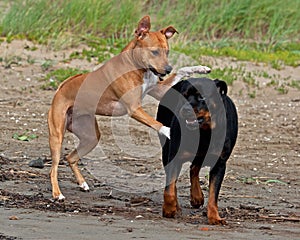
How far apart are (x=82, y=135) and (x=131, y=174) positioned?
0.84m

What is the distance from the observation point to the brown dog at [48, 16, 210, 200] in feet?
28.0

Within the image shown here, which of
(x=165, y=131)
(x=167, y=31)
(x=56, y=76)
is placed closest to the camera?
(x=165, y=131)

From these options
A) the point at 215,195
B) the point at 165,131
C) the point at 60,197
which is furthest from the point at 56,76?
the point at 215,195

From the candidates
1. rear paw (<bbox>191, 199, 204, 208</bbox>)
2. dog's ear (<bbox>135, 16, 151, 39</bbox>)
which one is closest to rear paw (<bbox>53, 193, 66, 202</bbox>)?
rear paw (<bbox>191, 199, 204, 208</bbox>)

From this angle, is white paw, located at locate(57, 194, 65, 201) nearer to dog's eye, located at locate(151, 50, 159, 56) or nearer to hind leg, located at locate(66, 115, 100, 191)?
hind leg, located at locate(66, 115, 100, 191)

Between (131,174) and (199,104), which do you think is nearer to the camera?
(199,104)

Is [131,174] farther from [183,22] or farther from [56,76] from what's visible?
[183,22]

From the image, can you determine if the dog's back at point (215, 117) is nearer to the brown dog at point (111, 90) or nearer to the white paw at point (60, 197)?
the brown dog at point (111, 90)

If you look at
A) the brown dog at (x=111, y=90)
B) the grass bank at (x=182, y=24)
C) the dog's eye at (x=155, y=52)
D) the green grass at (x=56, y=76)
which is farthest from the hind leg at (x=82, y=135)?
the grass bank at (x=182, y=24)

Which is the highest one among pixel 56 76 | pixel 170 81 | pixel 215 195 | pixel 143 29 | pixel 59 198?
pixel 143 29

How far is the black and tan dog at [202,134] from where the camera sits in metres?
7.23

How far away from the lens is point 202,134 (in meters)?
7.32

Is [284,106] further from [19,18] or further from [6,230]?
[6,230]

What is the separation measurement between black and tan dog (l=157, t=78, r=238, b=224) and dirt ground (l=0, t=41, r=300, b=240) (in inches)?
10.5
